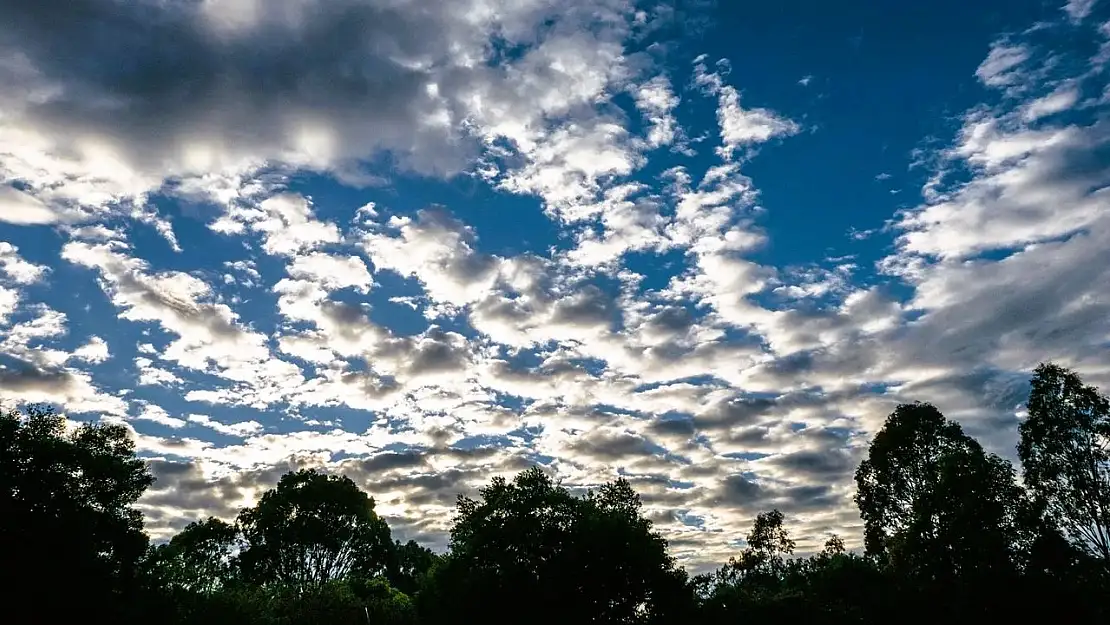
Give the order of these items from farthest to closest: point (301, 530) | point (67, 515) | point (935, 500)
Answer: point (301, 530)
point (935, 500)
point (67, 515)

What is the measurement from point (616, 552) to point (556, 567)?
460 cm

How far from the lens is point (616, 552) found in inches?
2047

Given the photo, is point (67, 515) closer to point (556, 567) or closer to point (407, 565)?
point (556, 567)

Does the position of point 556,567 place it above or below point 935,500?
below

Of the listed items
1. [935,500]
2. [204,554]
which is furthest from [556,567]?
[204,554]

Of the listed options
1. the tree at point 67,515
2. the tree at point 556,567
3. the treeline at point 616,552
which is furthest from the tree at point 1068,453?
the tree at point 67,515

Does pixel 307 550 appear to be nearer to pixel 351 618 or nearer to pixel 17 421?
pixel 351 618

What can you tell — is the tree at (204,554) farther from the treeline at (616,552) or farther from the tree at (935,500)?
the tree at (935,500)

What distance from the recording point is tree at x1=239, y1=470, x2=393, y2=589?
72875mm

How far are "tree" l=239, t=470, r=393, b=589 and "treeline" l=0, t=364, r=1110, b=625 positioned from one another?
20.2ft

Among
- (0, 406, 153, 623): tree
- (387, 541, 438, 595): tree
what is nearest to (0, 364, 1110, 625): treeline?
(0, 406, 153, 623): tree

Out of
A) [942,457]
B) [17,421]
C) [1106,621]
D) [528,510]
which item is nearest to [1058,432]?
[942,457]

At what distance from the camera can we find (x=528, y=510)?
54.5m

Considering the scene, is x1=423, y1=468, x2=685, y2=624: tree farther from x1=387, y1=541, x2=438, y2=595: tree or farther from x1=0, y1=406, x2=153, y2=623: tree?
x1=387, y1=541, x2=438, y2=595: tree
